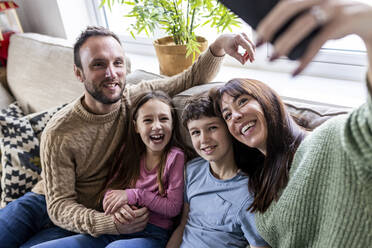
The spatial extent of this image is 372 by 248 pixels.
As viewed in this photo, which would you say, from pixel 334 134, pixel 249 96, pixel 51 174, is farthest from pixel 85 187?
pixel 334 134

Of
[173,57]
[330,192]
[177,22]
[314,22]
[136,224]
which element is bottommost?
[136,224]

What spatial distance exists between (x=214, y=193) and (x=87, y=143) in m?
0.54

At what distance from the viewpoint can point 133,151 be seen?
1.28 meters

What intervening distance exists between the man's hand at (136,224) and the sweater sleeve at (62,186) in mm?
86

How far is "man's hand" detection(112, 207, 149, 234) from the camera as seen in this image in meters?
1.12

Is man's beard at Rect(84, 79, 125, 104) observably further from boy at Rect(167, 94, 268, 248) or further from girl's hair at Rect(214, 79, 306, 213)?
girl's hair at Rect(214, 79, 306, 213)

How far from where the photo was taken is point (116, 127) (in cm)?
131

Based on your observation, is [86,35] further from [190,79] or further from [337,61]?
[337,61]

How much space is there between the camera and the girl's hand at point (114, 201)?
1128 millimetres

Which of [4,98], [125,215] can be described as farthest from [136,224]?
[4,98]

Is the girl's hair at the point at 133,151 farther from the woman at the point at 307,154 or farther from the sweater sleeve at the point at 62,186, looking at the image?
the woman at the point at 307,154

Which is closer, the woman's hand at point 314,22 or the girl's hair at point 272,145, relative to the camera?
the woman's hand at point 314,22

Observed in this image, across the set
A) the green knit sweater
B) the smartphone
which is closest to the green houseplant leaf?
the green knit sweater

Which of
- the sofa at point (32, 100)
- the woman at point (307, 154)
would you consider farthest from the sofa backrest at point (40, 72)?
the woman at point (307, 154)
